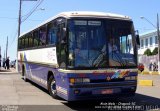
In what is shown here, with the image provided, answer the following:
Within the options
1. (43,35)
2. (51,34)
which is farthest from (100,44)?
(43,35)

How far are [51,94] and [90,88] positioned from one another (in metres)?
3.09

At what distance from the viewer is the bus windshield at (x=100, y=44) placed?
1167 centimetres

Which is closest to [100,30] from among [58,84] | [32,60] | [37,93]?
[58,84]

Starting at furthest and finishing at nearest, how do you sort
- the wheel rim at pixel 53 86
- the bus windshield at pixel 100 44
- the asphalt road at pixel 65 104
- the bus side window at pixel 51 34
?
the wheel rim at pixel 53 86
the bus side window at pixel 51 34
the asphalt road at pixel 65 104
the bus windshield at pixel 100 44

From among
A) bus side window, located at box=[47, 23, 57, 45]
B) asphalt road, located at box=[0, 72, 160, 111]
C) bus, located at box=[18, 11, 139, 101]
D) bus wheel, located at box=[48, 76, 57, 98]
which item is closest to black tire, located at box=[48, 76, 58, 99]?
bus wheel, located at box=[48, 76, 57, 98]

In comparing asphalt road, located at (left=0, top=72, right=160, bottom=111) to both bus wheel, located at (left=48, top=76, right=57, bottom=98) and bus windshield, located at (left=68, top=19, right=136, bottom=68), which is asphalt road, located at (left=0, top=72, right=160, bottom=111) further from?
bus windshield, located at (left=68, top=19, right=136, bottom=68)

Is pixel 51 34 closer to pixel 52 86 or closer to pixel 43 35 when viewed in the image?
pixel 43 35

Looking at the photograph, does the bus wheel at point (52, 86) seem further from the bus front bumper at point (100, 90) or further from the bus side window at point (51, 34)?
the bus front bumper at point (100, 90)

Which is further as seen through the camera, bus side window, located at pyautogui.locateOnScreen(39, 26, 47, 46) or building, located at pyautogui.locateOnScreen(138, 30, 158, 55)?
building, located at pyautogui.locateOnScreen(138, 30, 158, 55)

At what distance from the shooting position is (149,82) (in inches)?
838

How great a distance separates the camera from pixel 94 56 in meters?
11.8

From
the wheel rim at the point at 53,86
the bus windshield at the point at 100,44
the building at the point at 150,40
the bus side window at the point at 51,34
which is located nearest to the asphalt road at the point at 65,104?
the wheel rim at the point at 53,86

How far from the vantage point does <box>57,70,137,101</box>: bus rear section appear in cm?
1152

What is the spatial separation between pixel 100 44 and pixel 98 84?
127 centimetres
